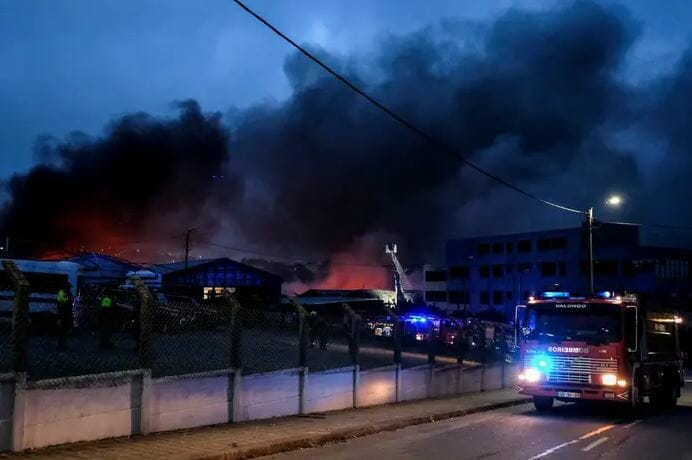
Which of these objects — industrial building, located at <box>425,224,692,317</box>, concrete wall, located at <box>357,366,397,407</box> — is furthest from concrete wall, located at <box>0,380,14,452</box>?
industrial building, located at <box>425,224,692,317</box>

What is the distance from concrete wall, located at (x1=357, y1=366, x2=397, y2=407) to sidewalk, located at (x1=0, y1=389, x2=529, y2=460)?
0.30m

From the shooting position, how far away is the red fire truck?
50.1 ft

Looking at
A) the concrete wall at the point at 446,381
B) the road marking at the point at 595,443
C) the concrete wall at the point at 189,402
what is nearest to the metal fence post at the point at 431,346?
the concrete wall at the point at 446,381

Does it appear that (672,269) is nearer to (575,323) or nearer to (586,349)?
(575,323)

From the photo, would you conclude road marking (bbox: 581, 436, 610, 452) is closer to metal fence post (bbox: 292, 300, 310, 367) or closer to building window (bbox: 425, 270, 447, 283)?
metal fence post (bbox: 292, 300, 310, 367)

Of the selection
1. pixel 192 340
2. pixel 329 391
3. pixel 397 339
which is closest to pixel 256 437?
pixel 192 340

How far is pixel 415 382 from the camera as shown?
17.8m

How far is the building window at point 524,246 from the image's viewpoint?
290 ft

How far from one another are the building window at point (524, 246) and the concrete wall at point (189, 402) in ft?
264

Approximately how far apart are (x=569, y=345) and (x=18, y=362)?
11.5 metres

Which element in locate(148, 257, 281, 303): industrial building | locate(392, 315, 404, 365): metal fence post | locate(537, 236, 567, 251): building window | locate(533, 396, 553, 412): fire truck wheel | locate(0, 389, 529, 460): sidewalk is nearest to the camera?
locate(0, 389, 529, 460): sidewalk

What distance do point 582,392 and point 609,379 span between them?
2.12 feet

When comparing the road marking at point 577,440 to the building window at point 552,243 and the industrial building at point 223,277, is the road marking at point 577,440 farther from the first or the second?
the building window at point 552,243

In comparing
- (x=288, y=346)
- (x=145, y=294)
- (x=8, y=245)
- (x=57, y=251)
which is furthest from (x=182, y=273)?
(x=145, y=294)
